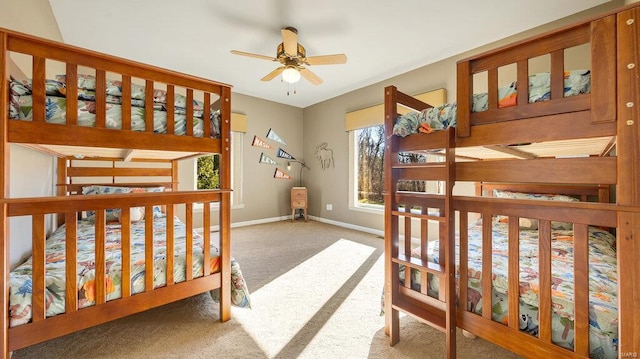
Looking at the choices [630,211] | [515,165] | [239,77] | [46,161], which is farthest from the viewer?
[239,77]

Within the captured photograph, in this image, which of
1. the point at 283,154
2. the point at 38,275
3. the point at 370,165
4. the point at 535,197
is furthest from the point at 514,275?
the point at 283,154

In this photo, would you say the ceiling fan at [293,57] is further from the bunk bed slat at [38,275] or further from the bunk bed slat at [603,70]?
the bunk bed slat at [38,275]

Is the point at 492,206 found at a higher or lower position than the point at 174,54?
lower

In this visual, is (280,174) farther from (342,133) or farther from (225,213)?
(225,213)

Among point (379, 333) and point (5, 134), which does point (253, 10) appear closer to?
point (5, 134)

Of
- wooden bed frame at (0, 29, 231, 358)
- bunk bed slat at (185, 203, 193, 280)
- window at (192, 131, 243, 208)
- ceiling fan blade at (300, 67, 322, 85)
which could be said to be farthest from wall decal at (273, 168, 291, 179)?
bunk bed slat at (185, 203, 193, 280)

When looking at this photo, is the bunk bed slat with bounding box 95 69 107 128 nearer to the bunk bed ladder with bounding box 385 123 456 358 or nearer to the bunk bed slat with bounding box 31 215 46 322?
the bunk bed slat with bounding box 31 215 46 322

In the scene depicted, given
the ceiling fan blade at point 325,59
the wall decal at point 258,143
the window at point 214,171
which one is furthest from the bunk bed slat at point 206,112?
the wall decal at point 258,143

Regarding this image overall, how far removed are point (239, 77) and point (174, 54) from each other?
0.91 meters

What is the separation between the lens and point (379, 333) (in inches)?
60.0

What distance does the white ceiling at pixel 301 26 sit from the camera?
2.20m

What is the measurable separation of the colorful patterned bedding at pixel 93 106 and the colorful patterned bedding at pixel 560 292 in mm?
1635

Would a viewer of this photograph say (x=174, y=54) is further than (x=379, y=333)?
Yes

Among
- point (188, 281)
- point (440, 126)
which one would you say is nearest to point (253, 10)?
point (440, 126)
